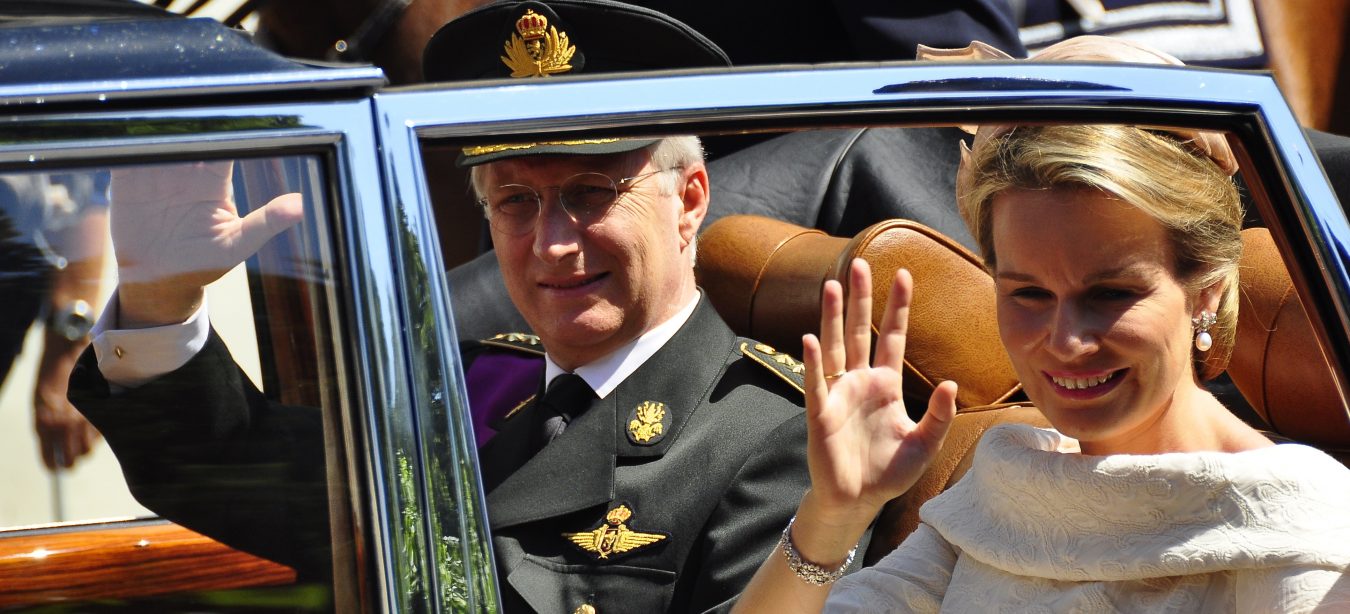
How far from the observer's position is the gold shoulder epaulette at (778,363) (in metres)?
2.08

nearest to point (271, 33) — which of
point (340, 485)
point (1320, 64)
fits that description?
point (1320, 64)

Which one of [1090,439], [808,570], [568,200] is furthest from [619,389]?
[1090,439]

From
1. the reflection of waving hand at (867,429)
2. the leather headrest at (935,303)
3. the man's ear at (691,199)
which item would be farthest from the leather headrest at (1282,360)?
the man's ear at (691,199)

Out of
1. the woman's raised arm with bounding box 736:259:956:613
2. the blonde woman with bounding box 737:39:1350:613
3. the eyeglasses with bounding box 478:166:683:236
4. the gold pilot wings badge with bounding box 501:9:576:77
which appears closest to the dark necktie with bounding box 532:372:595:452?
the eyeglasses with bounding box 478:166:683:236

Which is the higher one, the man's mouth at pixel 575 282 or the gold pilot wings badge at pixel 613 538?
the man's mouth at pixel 575 282

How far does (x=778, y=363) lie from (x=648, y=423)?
0.23 m

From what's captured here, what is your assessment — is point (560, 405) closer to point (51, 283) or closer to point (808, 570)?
point (808, 570)

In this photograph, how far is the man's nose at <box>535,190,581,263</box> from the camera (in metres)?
2.12

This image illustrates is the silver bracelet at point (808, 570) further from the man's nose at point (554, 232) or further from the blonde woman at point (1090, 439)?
the man's nose at point (554, 232)

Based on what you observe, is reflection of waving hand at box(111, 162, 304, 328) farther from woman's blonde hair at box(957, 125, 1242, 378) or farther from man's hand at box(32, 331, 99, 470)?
woman's blonde hair at box(957, 125, 1242, 378)

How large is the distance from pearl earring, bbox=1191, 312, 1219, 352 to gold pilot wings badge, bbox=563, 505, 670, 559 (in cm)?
76

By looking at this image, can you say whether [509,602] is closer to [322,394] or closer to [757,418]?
[757,418]

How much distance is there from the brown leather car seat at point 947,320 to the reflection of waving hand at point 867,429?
1.64 ft

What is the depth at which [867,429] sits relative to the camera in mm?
1297
